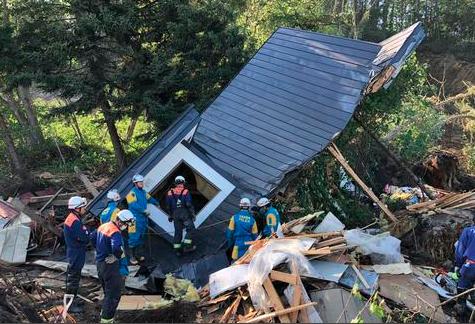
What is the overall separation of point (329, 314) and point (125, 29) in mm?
11060

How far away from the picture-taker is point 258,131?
1077 centimetres

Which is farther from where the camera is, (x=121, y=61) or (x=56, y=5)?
(x=121, y=61)

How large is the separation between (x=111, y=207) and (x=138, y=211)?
23.6 inches

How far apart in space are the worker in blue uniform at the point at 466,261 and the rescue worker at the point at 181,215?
4667 mm

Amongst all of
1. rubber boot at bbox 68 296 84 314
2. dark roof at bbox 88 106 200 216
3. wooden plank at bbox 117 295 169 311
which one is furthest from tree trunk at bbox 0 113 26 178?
wooden plank at bbox 117 295 169 311

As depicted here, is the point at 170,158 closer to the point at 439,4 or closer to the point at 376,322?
the point at 376,322

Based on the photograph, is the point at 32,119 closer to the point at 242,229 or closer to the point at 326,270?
the point at 242,229

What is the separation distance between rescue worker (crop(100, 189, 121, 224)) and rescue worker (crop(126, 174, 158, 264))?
296 mm

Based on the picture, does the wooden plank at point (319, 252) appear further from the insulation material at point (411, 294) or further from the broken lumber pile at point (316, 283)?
the insulation material at point (411, 294)

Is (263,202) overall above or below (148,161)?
below

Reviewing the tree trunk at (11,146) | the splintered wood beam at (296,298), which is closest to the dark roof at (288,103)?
the splintered wood beam at (296,298)

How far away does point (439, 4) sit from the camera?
33.1 meters

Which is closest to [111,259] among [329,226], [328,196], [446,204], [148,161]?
[148,161]

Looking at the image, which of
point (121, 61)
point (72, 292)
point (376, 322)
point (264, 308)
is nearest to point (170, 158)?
point (72, 292)
